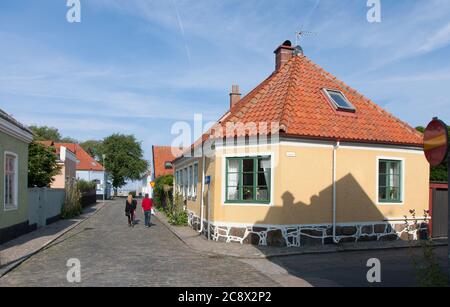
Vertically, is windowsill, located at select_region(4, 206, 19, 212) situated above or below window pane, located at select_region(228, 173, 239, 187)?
below

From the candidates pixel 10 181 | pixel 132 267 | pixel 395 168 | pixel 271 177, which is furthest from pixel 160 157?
pixel 132 267

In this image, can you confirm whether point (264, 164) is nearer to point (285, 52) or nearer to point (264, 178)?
point (264, 178)

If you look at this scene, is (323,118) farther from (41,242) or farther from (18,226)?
(18,226)

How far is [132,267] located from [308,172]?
6.27 meters

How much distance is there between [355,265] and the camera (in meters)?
10.4

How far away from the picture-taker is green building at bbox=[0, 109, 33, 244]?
1307 centimetres

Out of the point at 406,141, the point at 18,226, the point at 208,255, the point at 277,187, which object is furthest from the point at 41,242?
the point at 406,141

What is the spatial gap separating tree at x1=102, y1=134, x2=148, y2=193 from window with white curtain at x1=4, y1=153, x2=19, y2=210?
199ft

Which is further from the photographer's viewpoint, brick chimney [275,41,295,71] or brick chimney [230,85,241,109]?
brick chimney [230,85,241,109]

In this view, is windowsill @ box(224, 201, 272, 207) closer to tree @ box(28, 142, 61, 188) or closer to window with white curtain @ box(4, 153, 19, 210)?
window with white curtain @ box(4, 153, 19, 210)

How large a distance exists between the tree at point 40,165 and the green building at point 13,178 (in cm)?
871

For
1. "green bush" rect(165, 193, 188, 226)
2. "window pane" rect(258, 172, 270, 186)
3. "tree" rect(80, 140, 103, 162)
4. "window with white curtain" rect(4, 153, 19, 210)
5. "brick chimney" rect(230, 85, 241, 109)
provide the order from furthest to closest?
"tree" rect(80, 140, 103, 162) < "brick chimney" rect(230, 85, 241, 109) < "green bush" rect(165, 193, 188, 226) < "window with white curtain" rect(4, 153, 19, 210) < "window pane" rect(258, 172, 270, 186)

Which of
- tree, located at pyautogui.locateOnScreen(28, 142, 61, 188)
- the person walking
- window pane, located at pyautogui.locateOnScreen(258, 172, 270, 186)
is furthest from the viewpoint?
tree, located at pyautogui.locateOnScreen(28, 142, 61, 188)

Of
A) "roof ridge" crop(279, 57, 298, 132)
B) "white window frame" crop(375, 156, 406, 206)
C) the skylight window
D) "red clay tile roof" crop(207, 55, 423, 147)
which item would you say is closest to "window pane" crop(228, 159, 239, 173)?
"red clay tile roof" crop(207, 55, 423, 147)
